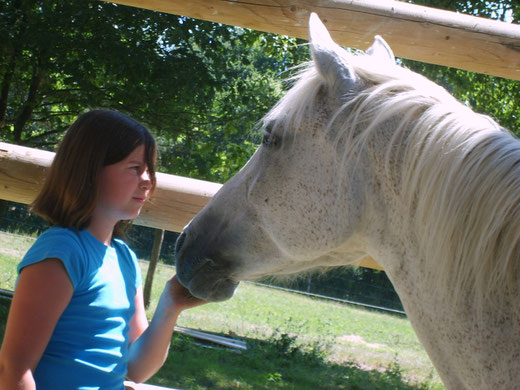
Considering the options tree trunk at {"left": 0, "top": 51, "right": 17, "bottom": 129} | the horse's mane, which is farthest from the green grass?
the horse's mane

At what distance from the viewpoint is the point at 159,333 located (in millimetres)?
1759

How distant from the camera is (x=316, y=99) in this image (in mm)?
1420

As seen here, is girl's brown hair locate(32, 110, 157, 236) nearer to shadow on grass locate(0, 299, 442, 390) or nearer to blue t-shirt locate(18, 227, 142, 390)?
blue t-shirt locate(18, 227, 142, 390)

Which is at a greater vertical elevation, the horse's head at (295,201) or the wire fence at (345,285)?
the horse's head at (295,201)

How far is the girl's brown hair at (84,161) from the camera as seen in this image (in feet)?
5.16

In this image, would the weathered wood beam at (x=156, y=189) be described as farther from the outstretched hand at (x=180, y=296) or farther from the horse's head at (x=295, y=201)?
the horse's head at (x=295, y=201)

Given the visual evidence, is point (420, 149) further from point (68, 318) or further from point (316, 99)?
point (68, 318)

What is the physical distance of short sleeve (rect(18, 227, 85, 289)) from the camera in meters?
1.41

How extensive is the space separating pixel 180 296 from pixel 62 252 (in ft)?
1.44

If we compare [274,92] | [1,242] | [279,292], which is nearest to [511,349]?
[274,92]

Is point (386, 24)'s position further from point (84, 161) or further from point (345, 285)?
point (345, 285)

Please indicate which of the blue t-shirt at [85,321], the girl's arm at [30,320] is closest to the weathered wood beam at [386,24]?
the blue t-shirt at [85,321]

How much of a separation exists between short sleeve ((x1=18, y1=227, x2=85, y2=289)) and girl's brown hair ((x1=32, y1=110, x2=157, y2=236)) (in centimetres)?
8

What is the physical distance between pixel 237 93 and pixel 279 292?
8740 mm
